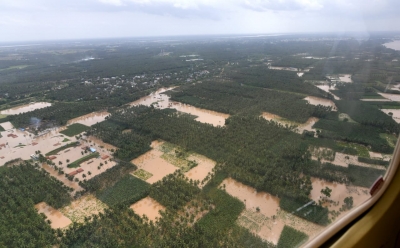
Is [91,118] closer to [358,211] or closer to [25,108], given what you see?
[25,108]

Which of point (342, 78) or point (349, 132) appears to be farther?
point (342, 78)

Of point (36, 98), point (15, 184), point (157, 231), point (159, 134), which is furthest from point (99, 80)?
point (157, 231)

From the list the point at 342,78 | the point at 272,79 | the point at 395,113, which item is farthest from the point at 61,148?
the point at 272,79

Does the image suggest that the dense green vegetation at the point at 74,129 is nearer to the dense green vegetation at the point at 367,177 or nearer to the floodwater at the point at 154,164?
the floodwater at the point at 154,164

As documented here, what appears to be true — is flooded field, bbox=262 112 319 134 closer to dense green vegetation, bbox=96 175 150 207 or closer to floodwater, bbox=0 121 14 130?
dense green vegetation, bbox=96 175 150 207

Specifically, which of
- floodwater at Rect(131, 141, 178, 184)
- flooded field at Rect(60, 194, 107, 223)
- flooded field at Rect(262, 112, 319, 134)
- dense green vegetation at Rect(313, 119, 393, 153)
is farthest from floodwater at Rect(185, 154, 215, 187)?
dense green vegetation at Rect(313, 119, 393, 153)

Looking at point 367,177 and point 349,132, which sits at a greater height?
point 367,177

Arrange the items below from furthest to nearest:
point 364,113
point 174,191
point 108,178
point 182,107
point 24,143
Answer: point 182,107, point 364,113, point 24,143, point 108,178, point 174,191
